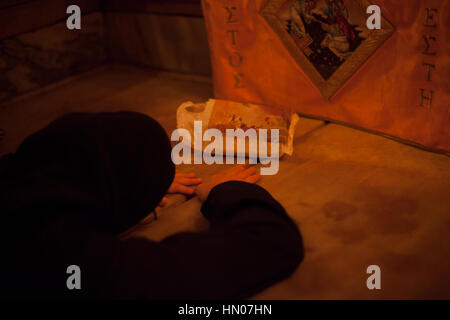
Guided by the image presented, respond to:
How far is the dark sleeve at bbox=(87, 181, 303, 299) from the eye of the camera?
38.6 inches

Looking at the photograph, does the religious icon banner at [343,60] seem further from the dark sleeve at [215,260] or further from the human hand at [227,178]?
the dark sleeve at [215,260]

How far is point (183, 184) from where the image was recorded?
5.22ft

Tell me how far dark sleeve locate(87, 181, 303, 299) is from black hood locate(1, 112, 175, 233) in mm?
111

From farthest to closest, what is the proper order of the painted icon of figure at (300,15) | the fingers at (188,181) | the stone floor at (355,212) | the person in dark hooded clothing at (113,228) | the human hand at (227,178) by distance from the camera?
the painted icon of figure at (300,15) → the fingers at (188,181) → the human hand at (227,178) → the stone floor at (355,212) → the person in dark hooded clothing at (113,228)

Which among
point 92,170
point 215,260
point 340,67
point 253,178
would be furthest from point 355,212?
point 92,170

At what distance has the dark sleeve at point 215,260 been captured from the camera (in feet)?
Answer: 3.22

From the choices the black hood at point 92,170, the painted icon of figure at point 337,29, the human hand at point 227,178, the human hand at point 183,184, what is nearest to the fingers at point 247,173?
the human hand at point 227,178

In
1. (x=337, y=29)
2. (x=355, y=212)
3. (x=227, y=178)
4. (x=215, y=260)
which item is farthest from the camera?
(x=337, y=29)

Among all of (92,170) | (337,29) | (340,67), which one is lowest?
(92,170)

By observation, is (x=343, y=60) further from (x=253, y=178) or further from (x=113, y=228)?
(x=113, y=228)

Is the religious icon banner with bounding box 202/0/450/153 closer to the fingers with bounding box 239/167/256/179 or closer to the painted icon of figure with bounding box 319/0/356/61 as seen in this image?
the painted icon of figure with bounding box 319/0/356/61

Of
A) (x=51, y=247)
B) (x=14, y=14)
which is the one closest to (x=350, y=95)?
(x=51, y=247)

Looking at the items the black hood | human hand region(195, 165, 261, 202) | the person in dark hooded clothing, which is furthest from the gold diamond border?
the black hood

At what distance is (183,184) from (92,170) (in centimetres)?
55
